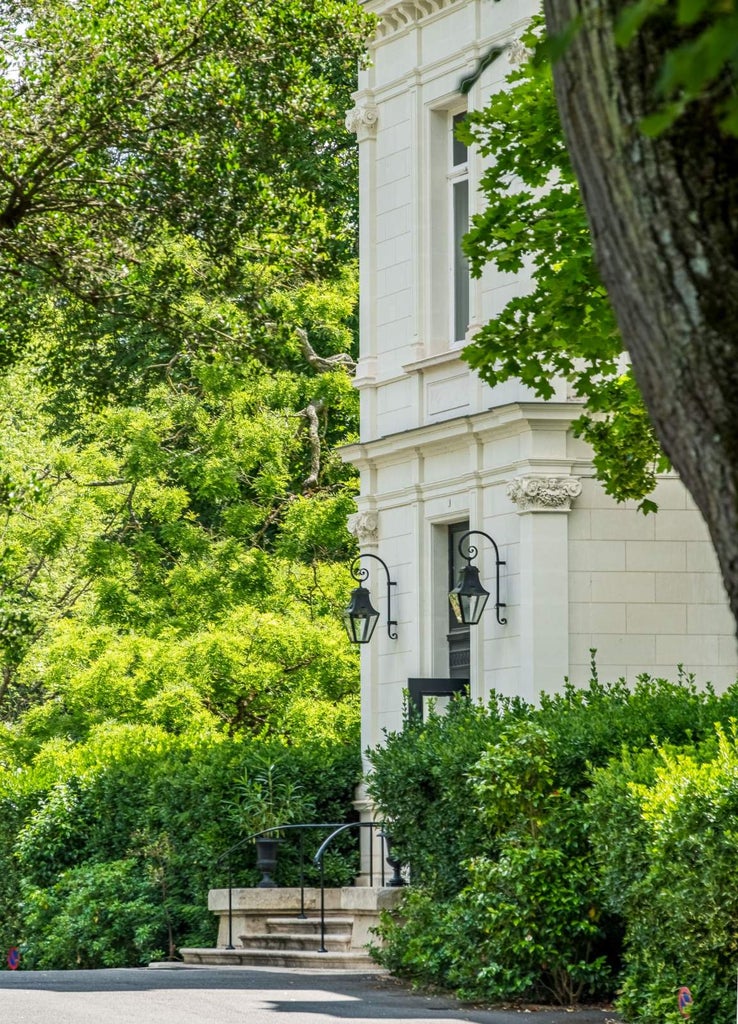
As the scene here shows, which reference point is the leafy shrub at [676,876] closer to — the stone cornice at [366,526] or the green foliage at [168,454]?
the green foliage at [168,454]

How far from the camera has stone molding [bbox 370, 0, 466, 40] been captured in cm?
2105

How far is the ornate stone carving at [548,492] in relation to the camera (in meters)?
18.7

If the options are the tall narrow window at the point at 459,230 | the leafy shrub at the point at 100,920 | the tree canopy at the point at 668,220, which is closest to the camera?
the tree canopy at the point at 668,220

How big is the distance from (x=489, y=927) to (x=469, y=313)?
8.77m

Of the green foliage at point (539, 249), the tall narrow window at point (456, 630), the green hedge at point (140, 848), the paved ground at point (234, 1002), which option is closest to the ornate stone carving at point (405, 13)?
the tall narrow window at point (456, 630)

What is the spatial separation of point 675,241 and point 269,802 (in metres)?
18.4

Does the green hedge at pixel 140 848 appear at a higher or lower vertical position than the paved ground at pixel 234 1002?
higher

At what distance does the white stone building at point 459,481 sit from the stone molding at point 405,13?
20mm

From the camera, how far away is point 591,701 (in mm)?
14703

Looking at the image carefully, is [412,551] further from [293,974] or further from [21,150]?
[21,150]

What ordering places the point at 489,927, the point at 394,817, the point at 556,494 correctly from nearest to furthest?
the point at 489,927 < the point at 394,817 < the point at 556,494

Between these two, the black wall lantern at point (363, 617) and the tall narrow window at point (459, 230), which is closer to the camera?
the black wall lantern at point (363, 617)

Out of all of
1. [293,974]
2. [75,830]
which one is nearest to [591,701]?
[293,974]

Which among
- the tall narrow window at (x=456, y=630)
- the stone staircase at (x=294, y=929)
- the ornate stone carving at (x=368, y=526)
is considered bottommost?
the stone staircase at (x=294, y=929)
